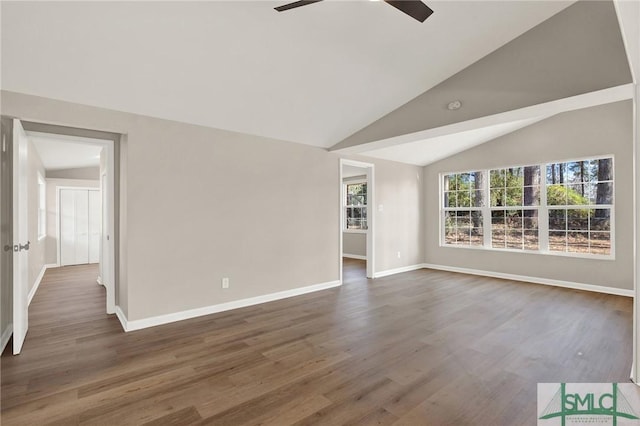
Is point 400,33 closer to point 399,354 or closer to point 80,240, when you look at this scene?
point 399,354

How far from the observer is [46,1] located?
215cm

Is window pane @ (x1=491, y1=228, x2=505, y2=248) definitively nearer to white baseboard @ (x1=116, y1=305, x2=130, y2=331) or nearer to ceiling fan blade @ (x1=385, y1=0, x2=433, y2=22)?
ceiling fan blade @ (x1=385, y1=0, x2=433, y2=22)

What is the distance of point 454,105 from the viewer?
143 inches

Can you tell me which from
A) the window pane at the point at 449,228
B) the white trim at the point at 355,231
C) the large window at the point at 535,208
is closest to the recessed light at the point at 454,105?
the large window at the point at 535,208

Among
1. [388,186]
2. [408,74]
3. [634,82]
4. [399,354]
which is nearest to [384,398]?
[399,354]

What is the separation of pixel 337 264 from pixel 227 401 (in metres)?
3.50

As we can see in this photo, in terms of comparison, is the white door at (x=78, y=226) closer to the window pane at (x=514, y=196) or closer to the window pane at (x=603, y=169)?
the window pane at (x=514, y=196)

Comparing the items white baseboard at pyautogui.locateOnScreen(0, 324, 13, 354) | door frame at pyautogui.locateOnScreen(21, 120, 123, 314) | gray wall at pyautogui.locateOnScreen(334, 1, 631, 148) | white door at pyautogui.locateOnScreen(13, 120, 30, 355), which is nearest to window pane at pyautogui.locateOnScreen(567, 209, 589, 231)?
gray wall at pyautogui.locateOnScreen(334, 1, 631, 148)

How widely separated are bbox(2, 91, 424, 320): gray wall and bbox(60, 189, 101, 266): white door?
5436 mm

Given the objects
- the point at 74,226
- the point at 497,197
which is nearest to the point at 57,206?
the point at 74,226

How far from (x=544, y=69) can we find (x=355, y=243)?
256 inches

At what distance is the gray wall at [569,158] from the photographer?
484cm

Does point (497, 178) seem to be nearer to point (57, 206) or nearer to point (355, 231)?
point (355, 231)

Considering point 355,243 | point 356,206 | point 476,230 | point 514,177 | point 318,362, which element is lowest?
point 318,362
